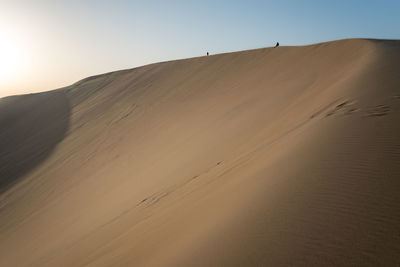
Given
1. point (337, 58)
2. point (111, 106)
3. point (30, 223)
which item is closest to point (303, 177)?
point (30, 223)

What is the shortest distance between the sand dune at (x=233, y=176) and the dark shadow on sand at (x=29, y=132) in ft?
0.45

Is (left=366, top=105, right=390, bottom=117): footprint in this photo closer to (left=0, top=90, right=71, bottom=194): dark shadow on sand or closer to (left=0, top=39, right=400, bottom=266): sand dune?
(left=0, top=39, right=400, bottom=266): sand dune

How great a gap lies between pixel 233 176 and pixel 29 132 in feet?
52.4

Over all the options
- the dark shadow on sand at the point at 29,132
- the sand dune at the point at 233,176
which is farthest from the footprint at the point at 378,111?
the dark shadow on sand at the point at 29,132

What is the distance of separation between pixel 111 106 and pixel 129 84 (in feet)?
10.9

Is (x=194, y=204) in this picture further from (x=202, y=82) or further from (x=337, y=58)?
(x=202, y=82)

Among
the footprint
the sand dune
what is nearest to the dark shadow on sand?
the sand dune

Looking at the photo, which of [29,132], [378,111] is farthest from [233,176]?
[29,132]

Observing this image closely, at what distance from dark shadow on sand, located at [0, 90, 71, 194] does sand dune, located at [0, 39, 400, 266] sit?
0.45 feet

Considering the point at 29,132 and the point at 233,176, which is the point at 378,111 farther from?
the point at 29,132

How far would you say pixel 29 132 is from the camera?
1648cm

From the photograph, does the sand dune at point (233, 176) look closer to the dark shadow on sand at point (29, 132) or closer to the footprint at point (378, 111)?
the footprint at point (378, 111)

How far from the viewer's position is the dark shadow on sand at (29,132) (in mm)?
11905

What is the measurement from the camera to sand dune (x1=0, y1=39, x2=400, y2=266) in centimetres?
209
